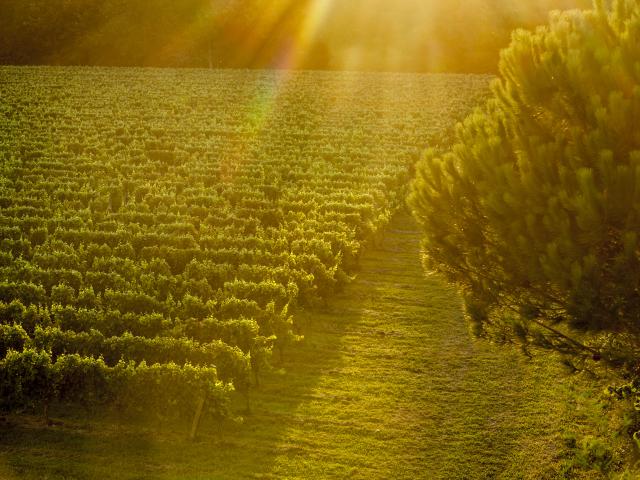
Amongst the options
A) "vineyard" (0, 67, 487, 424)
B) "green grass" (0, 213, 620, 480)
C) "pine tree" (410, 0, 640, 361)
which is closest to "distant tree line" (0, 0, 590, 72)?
"vineyard" (0, 67, 487, 424)

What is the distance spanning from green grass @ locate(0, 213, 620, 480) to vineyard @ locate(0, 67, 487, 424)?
0.62 m

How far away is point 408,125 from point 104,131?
1831 centimetres

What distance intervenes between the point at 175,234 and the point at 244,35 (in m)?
69.6

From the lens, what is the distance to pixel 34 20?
88.8 meters

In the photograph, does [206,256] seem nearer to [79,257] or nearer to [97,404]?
A: [79,257]

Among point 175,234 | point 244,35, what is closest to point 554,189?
point 175,234

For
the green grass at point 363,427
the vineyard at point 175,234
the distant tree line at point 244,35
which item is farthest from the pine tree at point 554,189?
the distant tree line at point 244,35

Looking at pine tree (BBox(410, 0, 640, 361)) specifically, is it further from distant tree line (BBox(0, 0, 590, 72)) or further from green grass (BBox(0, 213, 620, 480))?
distant tree line (BBox(0, 0, 590, 72))

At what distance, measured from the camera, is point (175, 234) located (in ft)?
76.7

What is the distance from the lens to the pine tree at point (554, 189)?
992 cm

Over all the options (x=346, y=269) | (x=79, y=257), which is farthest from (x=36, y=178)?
(x=346, y=269)

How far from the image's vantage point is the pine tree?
32.6ft

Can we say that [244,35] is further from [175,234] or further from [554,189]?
[554,189]

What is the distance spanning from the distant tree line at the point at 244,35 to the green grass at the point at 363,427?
6966cm
